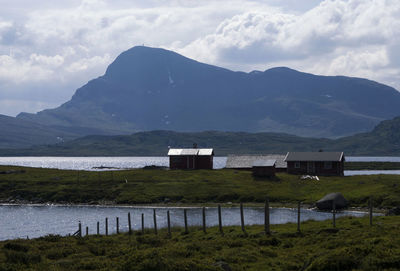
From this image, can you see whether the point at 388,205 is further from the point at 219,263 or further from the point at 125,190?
the point at 219,263

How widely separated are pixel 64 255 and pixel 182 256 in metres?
8.76

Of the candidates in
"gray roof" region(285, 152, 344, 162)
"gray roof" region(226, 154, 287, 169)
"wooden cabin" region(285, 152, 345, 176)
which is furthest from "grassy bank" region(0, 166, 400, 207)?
"gray roof" region(226, 154, 287, 169)

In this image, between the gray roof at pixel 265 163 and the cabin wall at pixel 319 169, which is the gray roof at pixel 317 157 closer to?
the cabin wall at pixel 319 169

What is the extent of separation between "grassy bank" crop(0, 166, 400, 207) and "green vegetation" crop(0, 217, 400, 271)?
50.1m

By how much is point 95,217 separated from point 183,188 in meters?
25.7

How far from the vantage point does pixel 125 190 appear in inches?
4245

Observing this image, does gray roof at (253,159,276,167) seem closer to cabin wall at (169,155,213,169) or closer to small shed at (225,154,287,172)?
small shed at (225,154,287,172)

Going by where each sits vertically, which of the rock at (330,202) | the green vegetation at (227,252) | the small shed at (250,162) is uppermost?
the small shed at (250,162)

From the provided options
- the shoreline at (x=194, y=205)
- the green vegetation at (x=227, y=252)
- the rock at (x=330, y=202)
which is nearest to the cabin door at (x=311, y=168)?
the shoreline at (x=194, y=205)

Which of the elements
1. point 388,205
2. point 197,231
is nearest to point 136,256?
point 197,231

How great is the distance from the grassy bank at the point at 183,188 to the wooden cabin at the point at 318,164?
1057cm

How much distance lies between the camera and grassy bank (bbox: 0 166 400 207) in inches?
3777

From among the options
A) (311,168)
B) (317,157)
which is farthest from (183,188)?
(317,157)

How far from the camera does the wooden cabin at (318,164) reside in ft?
412
